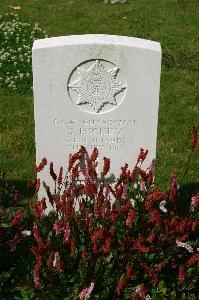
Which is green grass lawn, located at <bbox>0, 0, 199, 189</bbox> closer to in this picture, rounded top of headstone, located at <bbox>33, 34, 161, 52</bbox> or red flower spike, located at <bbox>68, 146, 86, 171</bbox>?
red flower spike, located at <bbox>68, 146, 86, 171</bbox>

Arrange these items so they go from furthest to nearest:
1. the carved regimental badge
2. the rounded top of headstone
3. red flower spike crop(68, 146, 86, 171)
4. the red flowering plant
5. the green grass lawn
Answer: the green grass lawn < the carved regimental badge < the rounded top of headstone < red flower spike crop(68, 146, 86, 171) < the red flowering plant

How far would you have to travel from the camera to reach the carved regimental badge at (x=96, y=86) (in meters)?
4.45

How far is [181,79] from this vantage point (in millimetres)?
8508

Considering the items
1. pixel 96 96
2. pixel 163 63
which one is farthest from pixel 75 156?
pixel 163 63

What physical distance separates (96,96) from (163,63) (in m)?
4.59

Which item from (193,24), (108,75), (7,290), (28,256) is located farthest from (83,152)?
(193,24)

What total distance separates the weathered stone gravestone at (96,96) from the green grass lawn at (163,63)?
51.5 inches

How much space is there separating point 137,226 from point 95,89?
1.12 metres

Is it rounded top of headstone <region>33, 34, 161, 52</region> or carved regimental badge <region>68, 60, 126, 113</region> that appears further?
carved regimental badge <region>68, 60, 126, 113</region>

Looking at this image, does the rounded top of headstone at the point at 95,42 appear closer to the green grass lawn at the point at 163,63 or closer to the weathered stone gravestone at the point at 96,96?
the weathered stone gravestone at the point at 96,96

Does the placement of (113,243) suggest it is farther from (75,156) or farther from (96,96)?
(96,96)

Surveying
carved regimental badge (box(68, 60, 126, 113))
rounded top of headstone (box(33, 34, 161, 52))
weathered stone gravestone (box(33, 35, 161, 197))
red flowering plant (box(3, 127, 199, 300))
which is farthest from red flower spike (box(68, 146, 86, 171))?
rounded top of headstone (box(33, 34, 161, 52))

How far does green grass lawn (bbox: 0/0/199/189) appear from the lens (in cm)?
648

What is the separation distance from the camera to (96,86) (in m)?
4.55
